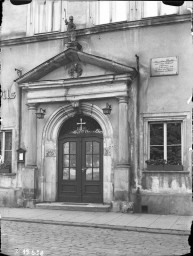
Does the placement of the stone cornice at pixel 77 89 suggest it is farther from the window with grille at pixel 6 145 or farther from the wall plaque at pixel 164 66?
the window with grille at pixel 6 145

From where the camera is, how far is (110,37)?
10.6 m

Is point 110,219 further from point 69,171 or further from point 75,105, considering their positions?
point 75,105

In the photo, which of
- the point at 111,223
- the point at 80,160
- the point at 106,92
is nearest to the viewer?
the point at 111,223

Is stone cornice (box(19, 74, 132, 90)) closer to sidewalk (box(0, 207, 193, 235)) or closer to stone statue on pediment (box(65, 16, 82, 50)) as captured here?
stone statue on pediment (box(65, 16, 82, 50))

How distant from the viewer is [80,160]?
1110 centimetres

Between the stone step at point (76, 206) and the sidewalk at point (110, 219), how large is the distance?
231 millimetres

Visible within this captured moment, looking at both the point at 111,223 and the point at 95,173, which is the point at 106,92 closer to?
the point at 95,173

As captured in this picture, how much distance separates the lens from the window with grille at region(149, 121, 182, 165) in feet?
32.4

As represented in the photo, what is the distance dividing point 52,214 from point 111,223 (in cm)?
197

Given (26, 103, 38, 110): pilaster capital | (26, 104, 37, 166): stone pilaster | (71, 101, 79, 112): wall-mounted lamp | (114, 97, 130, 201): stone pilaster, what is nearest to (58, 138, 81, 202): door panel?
(26, 104, 37, 166): stone pilaster

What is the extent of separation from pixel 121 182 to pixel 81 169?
59.3 inches

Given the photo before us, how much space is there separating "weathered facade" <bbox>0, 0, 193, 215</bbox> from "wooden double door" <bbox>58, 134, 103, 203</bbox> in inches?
1.2

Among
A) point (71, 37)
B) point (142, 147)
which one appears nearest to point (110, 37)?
point (71, 37)

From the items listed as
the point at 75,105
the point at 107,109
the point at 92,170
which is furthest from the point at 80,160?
the point at 107,109
